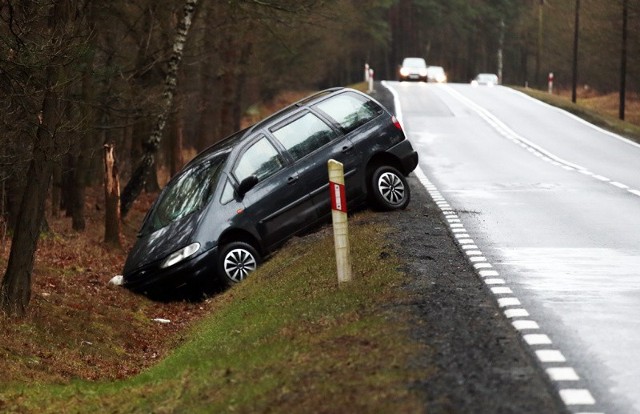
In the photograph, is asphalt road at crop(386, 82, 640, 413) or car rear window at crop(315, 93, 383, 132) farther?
car rear window at crop(315, 93, 383, 132)

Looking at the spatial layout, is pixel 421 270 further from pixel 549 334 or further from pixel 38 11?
pixel 38 11

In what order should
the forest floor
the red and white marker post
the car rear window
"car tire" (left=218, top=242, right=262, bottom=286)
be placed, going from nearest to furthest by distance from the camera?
the forest floor < the red and white marker post < "car tire" (left=218, top=242, right=262, bottom=286) < the car rear window

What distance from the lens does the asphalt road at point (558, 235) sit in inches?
354

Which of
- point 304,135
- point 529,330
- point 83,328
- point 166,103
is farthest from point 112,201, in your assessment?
point 529,330

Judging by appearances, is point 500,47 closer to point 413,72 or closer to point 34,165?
point 413,72

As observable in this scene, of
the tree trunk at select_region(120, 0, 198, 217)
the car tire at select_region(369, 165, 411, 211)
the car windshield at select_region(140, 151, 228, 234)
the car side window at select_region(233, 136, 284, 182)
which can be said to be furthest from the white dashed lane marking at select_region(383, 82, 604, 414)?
the tree trunk at select_region(120, 0, 198, 217)

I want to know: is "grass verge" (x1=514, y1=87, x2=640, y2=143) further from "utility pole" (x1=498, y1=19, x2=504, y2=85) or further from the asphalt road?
"utility pole" (x1=498, y1=19, x2=504, y2=85)

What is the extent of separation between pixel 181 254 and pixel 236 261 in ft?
2.59

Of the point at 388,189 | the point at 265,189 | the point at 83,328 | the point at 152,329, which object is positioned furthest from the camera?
the point at 388,189

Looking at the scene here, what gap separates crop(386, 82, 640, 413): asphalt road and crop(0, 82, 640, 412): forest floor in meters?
0.32

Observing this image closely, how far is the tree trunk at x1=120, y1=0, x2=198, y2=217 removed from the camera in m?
28.3

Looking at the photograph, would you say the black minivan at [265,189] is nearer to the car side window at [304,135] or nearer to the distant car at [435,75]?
the car side window at [304,135]

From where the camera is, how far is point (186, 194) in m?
17.5

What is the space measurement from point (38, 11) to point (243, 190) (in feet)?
11.5
